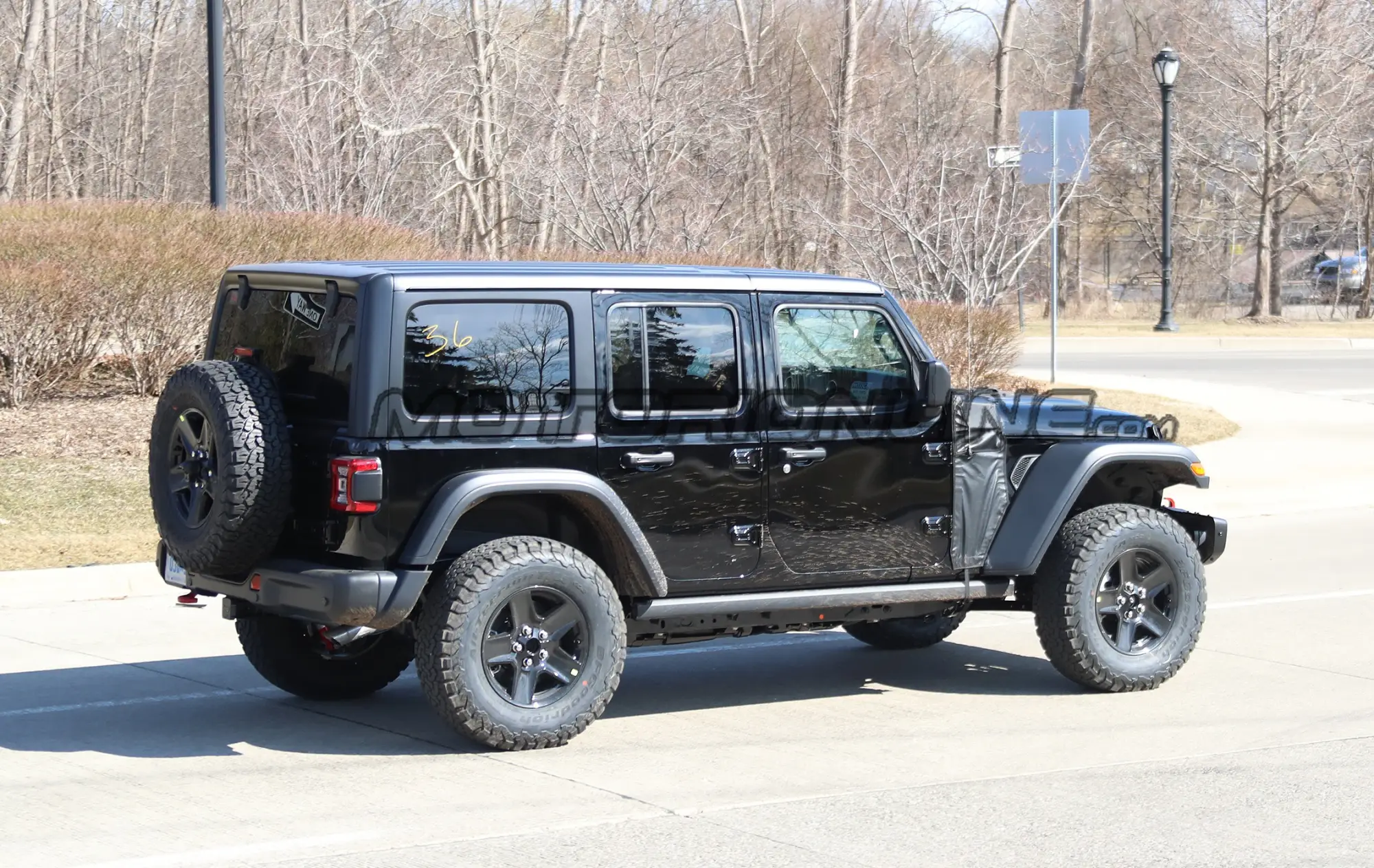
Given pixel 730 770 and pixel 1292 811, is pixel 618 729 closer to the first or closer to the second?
pixel 730 770

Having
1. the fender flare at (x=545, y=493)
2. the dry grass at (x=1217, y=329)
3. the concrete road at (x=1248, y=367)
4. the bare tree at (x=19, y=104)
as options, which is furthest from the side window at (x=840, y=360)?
the dry grass at (x=1217, y=329)

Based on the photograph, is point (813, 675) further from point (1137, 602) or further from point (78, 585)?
point (78, 585)

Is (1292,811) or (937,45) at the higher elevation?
(937,45)

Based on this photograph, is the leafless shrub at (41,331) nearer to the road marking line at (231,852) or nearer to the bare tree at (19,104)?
the road marking line at (231,852)

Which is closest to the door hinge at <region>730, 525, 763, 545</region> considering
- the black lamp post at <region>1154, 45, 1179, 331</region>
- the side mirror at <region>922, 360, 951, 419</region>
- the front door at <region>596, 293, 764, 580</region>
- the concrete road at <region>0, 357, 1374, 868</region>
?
the front door at <region>596, 293, 764, 580</region>

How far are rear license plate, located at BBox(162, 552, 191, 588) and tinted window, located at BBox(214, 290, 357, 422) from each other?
834 mm

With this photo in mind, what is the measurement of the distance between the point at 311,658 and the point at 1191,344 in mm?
30008

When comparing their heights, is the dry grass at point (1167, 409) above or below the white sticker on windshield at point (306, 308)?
below

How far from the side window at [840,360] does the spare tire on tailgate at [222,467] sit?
212 cm

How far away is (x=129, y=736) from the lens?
23.4 ft

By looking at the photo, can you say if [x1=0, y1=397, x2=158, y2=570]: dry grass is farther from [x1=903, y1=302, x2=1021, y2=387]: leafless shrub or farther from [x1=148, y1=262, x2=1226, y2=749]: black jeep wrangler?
[x1=903, y1=302, x2=1021, y2=387]: leafless shrub

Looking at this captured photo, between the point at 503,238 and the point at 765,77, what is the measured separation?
14.0 metres

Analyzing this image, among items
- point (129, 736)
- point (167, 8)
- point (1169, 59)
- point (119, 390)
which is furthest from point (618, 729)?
point (167, 8)

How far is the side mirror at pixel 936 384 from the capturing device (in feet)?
A: 23.8
